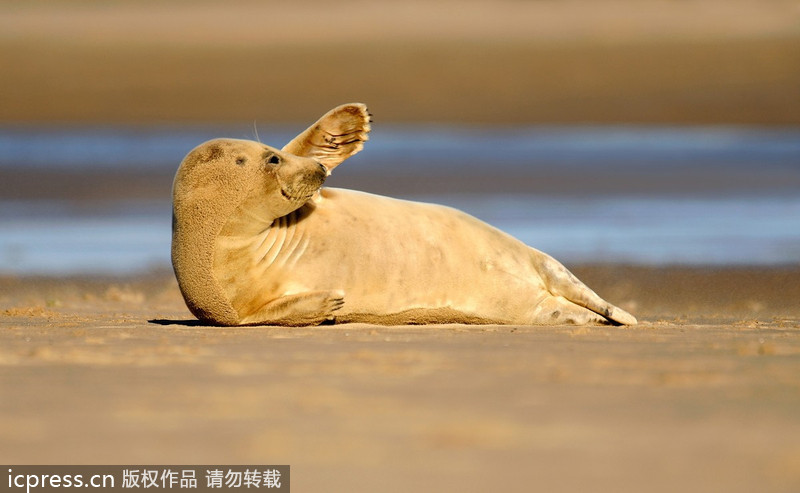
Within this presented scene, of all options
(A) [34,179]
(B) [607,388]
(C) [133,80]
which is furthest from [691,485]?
(C) [133,80]

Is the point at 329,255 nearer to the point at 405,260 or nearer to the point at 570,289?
the point at 405,260

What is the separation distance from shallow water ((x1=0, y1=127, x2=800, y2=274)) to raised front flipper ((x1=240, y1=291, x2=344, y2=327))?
3.93 m

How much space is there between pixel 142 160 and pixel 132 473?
17.4 metres

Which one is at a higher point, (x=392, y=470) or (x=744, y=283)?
(x=744, y=283)

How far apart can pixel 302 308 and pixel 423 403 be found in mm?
2541

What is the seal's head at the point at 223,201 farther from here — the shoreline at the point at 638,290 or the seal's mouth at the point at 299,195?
the shoreline at the point at 638,290

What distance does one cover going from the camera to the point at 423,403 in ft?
15.0

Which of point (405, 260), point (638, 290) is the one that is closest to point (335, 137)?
point (405, 260)

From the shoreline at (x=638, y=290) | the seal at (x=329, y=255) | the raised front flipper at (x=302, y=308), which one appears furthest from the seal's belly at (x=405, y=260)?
the shoreline at (x=638, y=290)

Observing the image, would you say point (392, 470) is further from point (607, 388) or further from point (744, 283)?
point (744, 283)

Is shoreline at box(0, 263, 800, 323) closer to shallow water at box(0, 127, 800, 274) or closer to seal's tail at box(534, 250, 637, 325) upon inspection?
shallow water at box(0, 127, 800, 274)

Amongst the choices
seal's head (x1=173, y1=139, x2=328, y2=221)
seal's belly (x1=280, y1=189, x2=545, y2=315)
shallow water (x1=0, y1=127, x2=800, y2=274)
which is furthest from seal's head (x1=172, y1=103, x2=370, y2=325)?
shallow water (x1=0, y1=127, x2=800, y2=274)

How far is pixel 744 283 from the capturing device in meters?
9.80

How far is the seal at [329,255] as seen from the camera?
7.06 metres
